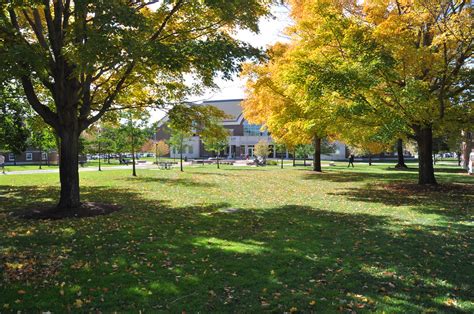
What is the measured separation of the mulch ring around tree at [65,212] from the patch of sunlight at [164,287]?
6126 millimetres

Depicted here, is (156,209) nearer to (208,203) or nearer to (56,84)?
(208,203)

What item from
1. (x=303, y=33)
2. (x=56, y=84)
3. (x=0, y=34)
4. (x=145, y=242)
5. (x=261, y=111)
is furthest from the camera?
(x=261, y=111)

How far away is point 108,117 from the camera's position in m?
17.2

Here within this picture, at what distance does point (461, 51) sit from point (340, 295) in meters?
13.6

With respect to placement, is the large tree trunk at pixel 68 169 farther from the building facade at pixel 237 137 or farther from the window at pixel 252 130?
the window at pixel 252 130

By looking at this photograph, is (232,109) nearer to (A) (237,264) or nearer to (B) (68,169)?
(B) (68,169)

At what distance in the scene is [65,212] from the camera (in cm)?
1073

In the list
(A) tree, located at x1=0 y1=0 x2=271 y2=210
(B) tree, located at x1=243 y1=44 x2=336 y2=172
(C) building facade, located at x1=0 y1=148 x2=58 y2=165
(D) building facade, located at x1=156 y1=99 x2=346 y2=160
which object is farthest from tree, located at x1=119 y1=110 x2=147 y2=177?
(D) building facade, located at x1=156 y1=99 x2=346 y2=160

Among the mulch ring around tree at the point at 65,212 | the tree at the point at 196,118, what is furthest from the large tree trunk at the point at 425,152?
the mulch ring around tree at the point at 65,212

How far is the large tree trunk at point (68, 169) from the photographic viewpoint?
36.1ft

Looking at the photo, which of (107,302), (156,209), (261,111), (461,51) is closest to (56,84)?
(156,209)

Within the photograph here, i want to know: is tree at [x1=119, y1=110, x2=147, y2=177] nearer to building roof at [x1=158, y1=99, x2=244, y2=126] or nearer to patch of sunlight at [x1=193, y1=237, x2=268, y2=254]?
patch of sunlight at [x1=193, y1=237, x2=268, y2=254]

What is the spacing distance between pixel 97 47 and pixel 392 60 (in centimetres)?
970

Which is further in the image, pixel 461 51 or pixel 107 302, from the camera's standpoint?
pixel 461 51
